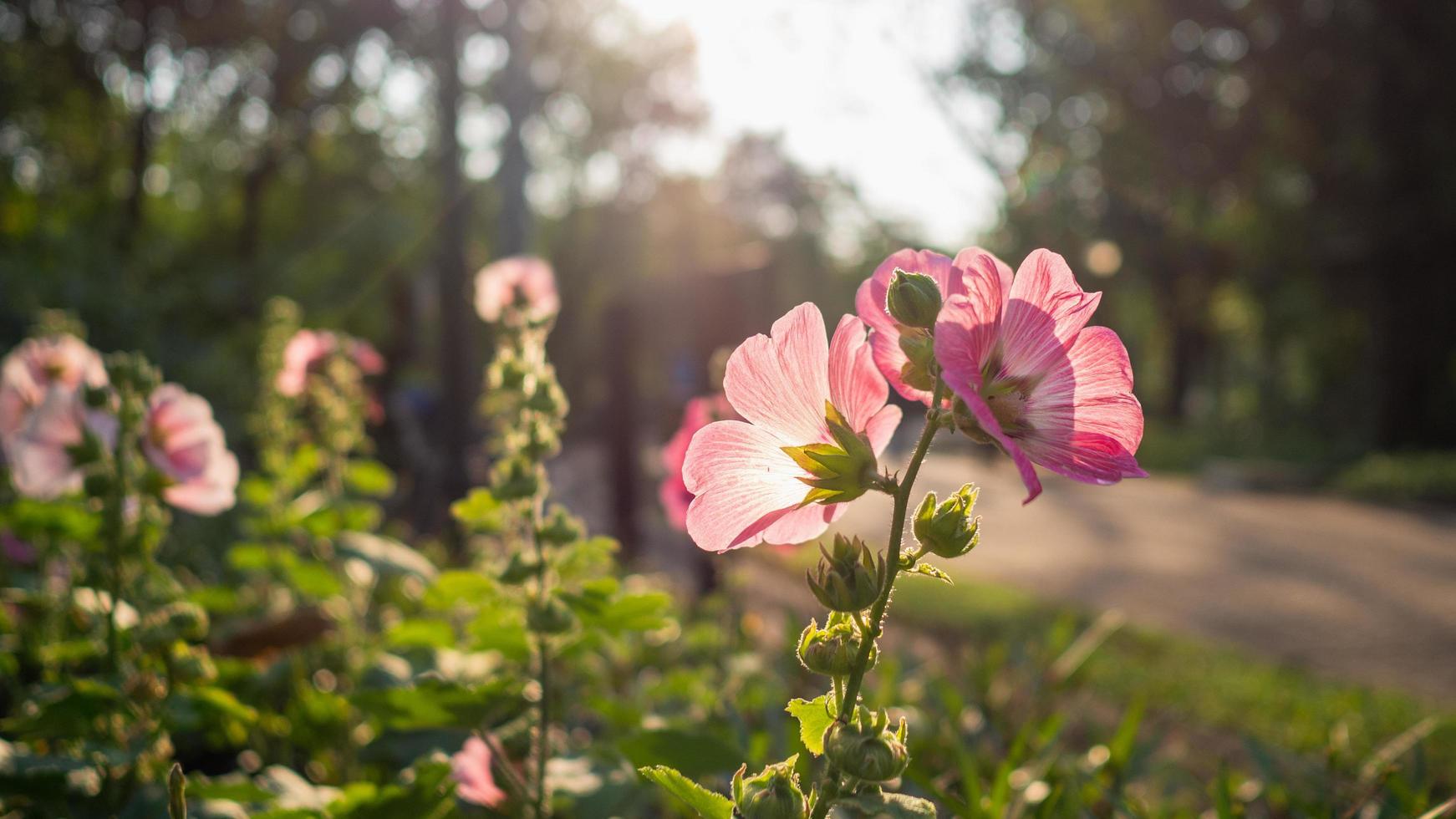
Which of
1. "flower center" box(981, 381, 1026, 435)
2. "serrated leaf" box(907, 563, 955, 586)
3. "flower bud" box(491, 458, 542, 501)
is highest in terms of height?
"flower center" box(981, 381, 1026, 435)

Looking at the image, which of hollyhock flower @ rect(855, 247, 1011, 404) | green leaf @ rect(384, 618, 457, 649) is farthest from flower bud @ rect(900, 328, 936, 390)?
green leaf @ rect(384, 618, 457, 649)

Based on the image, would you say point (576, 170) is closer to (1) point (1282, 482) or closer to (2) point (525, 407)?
(1) point (1282, 482)

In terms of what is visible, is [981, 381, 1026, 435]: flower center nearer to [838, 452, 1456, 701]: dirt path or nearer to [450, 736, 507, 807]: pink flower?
[450, 736, 507, 807]: pink flower

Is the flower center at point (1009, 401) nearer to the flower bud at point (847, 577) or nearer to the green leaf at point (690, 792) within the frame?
the flower bud at point (847, 577)

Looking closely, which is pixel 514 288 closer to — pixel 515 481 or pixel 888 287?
pixel 515 481

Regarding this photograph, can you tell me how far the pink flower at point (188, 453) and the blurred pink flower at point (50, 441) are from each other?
7 cm

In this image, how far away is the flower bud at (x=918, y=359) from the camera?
76 centimetres

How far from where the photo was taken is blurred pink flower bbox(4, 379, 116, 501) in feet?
4.71

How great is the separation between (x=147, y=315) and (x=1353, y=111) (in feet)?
53.6

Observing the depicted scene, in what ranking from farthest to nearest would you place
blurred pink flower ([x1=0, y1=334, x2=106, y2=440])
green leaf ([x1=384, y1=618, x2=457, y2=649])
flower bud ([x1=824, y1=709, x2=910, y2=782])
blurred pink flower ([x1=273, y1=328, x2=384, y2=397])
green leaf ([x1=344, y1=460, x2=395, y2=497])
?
1. blurred pink flower ([x1=273, y1=328, x2=384, y2=397])
2. green leaf ([x1=344, y1=460, x2=395, y2=497])
3. blurred pink flower ([x1=0, y1=334, x2=106, y2=440])
4. green leaf ([x1=384, y1=618, x2=457, y2=649])
5. flower bud ([x1=824, y1=709, x2=910, y2=782])

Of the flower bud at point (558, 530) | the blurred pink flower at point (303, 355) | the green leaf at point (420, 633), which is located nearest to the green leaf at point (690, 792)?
the flower bud at point (558, 530)

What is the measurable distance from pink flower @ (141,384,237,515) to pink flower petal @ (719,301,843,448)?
115cm

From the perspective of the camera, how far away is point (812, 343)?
0.77 m

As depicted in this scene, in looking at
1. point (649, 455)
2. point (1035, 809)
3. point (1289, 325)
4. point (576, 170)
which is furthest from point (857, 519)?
point (576, 170)
